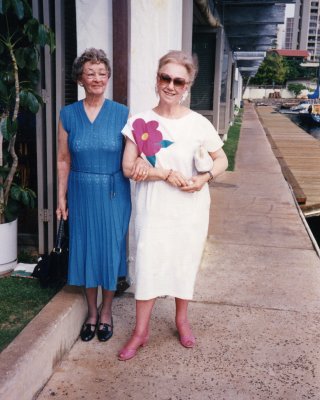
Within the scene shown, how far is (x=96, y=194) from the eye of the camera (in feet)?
9.27

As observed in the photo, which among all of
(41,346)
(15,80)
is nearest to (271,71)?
(15,80)

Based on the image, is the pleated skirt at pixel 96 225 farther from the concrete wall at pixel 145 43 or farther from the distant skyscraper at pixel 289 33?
the distant skyscraper at pixel 289 33

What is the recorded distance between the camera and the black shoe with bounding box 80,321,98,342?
3065mm

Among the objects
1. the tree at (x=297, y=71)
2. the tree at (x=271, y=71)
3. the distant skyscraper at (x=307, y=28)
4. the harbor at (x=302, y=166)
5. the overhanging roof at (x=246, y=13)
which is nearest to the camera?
the overhanging roof at (x=246, y=13)

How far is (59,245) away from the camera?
323cm

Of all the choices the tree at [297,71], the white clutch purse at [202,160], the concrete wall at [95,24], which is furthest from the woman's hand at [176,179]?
the tree at [297,71]

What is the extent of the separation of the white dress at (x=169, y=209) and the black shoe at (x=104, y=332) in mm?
439

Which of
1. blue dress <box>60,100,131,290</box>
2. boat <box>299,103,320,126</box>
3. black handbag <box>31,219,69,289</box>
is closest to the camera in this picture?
blue dress <box>60,100,131,290</box>

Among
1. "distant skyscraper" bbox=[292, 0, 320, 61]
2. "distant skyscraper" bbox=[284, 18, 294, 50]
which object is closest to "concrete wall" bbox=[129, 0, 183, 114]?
"distant skyscraper" bbox=[292, 0, 320, 61]

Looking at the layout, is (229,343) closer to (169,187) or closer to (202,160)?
(169,187)

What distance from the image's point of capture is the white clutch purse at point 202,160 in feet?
8.57

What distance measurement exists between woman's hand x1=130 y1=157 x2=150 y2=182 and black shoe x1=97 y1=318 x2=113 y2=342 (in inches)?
41.9

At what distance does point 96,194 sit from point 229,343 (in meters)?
1.28

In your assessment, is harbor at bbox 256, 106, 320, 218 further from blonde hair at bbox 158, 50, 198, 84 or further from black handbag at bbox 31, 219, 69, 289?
blonde hair at bbox 158, 50, 198, 84
